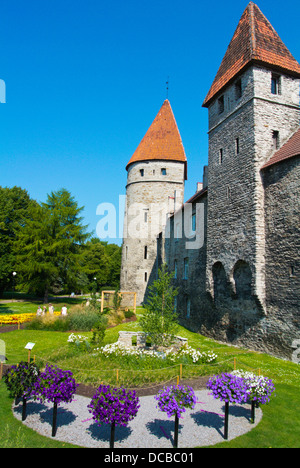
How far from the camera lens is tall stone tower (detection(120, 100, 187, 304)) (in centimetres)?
3331

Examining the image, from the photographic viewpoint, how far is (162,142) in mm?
35594

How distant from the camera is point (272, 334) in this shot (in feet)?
41.5

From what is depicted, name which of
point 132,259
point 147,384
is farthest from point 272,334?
point 132,259

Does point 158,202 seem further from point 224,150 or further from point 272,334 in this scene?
point 272,334

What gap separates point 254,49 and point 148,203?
2086 centimetres

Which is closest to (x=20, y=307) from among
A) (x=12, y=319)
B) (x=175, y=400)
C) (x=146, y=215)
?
(x=12, y=319)

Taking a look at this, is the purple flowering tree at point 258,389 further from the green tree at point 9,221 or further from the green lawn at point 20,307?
the green tree at point 9,221

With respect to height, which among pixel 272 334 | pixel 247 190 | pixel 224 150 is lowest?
pixel 272 334

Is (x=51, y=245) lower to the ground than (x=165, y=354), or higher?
higher

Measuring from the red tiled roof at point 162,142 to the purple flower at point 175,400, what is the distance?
3034 centimetres

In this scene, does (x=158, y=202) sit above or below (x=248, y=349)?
above

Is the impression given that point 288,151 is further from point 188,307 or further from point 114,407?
point 188,307
